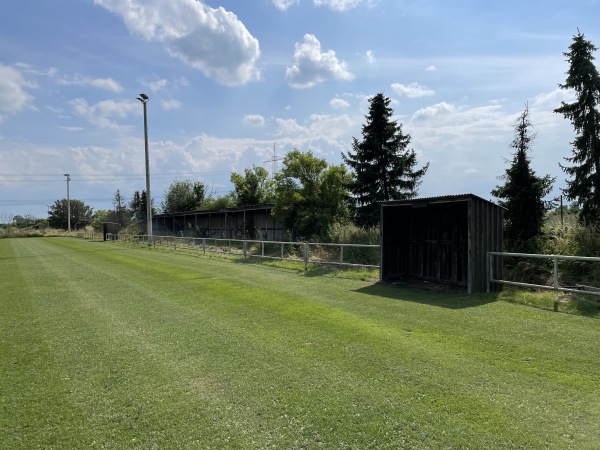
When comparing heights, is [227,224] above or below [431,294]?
above

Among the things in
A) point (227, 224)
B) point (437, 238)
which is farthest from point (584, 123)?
point (227, 224)

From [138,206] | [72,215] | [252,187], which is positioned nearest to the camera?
[252,187]

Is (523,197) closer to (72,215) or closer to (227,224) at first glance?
(227,224)

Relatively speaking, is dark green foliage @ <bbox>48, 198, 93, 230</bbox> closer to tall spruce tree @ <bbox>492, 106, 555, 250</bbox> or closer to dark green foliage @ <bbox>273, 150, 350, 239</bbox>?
dark green foliage @ <bbox>273, 150, 350, 239</bbox>

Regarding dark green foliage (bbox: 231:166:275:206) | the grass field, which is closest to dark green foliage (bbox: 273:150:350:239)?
the grass field

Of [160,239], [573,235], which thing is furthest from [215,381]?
[160,239]

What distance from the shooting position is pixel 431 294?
33.3 ft

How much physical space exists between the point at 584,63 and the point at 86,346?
2169 centimetres

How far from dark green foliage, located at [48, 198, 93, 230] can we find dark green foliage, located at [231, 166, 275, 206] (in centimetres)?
5795

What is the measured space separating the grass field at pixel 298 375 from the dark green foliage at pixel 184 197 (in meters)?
56.6

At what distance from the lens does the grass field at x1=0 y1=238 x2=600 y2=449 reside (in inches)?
136

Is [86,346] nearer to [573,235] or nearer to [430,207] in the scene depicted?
[430,207]

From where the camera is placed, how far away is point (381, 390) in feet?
13.9

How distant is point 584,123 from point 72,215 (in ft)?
337
